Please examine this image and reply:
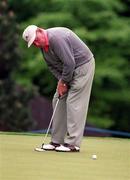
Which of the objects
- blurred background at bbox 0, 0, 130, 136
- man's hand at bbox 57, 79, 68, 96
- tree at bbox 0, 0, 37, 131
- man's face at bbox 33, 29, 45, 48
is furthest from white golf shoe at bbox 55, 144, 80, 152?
blurred background at bbox 0, 0, 130, 136

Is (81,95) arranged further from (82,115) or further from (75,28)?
(75,28)

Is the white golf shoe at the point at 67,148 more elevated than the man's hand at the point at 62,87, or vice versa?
the man's hand at the point at 62,87

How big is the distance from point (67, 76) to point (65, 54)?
0.93 feet

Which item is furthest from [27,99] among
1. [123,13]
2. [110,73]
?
[123,13]

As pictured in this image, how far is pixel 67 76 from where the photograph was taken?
30.9ft

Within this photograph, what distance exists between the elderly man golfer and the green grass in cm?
29

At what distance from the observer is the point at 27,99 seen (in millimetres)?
21328

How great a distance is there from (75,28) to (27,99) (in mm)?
7394

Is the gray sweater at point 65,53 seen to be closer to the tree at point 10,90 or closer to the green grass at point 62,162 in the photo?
the green grass at point 62,162

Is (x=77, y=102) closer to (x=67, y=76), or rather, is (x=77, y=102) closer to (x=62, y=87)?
(x=62, y=87)

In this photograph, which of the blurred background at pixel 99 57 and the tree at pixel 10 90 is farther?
the blurred background at pixel 99 57

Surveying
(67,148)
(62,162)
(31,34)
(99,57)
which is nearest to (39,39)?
(31,34)

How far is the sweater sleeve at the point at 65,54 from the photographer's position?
30.3 ft

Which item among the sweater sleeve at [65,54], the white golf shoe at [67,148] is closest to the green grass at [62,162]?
the white golf shoe at [67,148]
